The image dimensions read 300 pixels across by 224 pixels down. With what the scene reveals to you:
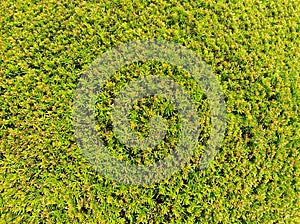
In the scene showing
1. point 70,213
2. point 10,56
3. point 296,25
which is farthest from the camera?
point 296,25

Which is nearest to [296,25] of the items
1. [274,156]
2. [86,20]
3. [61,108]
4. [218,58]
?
[218,58]

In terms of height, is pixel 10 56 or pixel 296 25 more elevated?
pixel 296 25


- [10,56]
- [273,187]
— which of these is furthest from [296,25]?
[10,56]

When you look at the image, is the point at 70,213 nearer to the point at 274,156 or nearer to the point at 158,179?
the point at 158,179

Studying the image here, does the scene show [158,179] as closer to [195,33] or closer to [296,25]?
[195,33]

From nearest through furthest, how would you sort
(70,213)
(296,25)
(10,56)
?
(70,213) → (10,56) → (296,25)

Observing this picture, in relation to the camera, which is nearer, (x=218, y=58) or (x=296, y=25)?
(x=218, y=58)

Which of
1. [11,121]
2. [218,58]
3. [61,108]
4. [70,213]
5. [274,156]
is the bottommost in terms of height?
[70,213]
